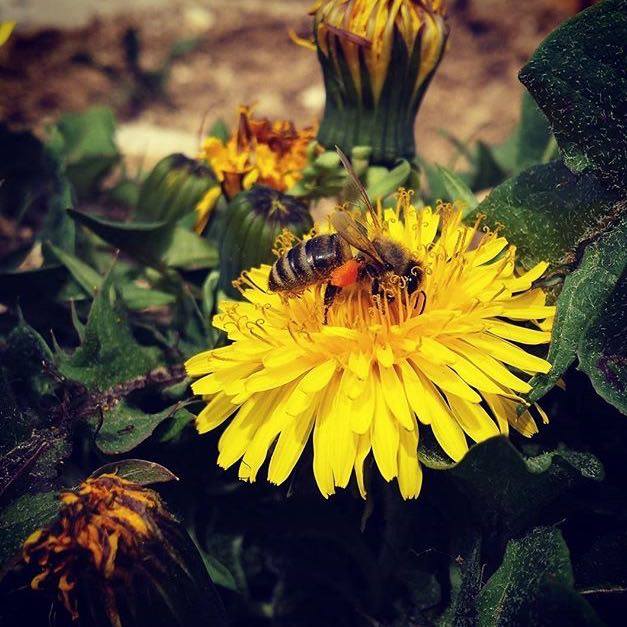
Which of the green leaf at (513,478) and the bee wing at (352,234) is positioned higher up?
the bee wing at (352,234)

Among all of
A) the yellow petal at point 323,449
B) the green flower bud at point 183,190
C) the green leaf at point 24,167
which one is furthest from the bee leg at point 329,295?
the green leaf at point 24,167

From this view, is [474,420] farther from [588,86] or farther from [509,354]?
[588,86]

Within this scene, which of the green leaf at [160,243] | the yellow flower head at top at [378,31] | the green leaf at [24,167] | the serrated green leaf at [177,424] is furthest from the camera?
the green leaf at [24,167]

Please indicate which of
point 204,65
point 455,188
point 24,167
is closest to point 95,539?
point 455,188

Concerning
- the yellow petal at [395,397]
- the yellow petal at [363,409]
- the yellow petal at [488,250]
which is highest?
the yellow petal at [488,250]

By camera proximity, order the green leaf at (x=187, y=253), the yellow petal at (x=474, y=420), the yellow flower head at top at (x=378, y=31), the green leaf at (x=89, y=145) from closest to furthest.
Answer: the yellow petal at (x=474, y=420)
the yellow flower head at top at (x=378, y=31)
the green leaf at (x=187, y=253)
the green leaf at (x=89, y=145)

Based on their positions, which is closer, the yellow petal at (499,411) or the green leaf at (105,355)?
the yellow petal at (499,411)

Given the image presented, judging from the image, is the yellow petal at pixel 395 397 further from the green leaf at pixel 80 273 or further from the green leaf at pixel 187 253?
the green leaf at pixel 80 273
